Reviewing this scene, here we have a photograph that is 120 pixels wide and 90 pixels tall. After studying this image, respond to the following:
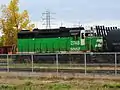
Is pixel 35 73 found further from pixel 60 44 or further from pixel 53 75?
pixel 60 44

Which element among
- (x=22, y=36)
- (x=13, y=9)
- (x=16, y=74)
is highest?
(x=13, y=9)

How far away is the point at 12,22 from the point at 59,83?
38.2m

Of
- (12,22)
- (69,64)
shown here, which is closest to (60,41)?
(69,64)

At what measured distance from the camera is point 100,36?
107ft

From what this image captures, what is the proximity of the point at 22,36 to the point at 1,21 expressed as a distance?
64.2ft

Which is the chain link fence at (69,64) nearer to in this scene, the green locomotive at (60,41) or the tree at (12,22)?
the green locomotive at (60,41)

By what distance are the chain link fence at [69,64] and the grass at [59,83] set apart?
1.61m

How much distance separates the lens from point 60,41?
112ft

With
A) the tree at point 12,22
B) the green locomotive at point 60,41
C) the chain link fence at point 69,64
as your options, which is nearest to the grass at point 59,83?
the chain link fence at point 69,64

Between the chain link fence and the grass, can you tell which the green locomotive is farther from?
the grass

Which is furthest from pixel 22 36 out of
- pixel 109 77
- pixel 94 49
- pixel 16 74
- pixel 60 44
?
pixel 109 77

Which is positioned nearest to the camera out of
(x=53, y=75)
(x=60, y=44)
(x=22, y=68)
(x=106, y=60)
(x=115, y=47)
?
(x=53, y=75)

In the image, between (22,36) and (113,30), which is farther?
(22,36)

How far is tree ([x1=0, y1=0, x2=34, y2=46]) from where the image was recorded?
54.6m
